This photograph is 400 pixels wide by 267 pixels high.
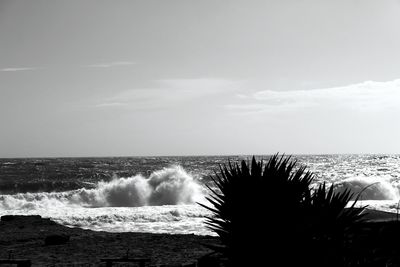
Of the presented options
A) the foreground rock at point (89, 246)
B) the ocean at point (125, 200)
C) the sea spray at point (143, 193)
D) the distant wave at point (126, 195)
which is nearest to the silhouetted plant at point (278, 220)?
the foreground rock at point (89, 246)

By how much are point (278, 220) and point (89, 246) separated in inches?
471

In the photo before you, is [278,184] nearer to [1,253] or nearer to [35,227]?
[1,253]

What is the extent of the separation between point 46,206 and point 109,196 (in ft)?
23.4

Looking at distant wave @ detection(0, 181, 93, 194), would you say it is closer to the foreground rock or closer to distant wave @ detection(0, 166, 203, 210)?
distant wave @ detection(0, 166, 203, 210)

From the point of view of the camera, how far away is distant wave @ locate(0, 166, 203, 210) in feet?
126

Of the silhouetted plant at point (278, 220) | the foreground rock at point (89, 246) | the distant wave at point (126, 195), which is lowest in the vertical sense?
the distant wave at point (126, 195)

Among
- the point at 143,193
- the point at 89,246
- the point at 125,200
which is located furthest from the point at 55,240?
the point at 143,193

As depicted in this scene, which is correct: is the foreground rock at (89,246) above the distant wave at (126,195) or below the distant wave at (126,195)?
above

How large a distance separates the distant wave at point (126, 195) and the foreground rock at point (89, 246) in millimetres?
19548

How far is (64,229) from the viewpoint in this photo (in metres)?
19.5

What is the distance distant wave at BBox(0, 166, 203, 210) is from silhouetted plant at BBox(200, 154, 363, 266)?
3387 centimetres

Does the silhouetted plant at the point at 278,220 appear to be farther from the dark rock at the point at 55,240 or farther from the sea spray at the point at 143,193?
the sea spray at the point at 143,193

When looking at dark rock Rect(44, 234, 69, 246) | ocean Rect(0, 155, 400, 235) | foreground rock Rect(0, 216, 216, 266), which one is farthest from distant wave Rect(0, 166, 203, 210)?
dark rock Rect(44, 234, 69, 246)

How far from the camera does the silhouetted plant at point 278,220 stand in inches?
151
